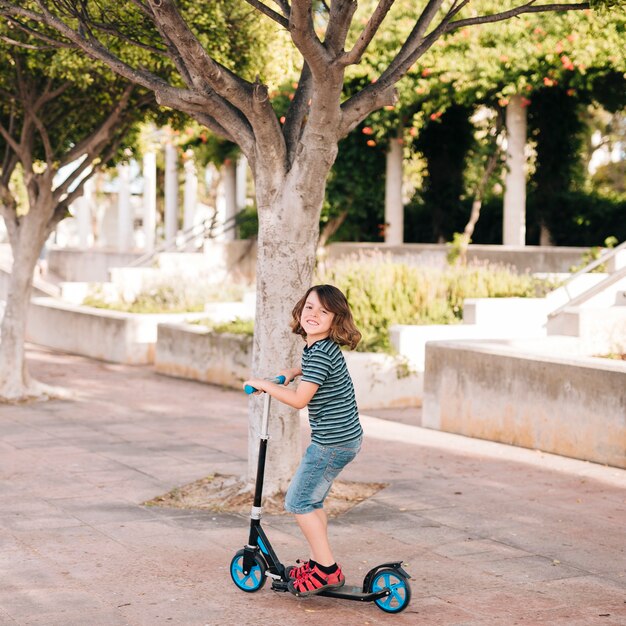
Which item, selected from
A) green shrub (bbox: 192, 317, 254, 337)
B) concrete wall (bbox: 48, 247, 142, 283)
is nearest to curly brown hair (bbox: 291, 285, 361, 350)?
green shrub (bbox: 192, 317, 254, 337)

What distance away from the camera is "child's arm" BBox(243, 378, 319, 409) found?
18.2ft

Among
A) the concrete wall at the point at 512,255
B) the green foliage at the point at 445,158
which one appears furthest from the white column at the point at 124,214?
the concrete wall at the point at 512,255

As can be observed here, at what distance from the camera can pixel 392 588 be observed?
5.48 meters

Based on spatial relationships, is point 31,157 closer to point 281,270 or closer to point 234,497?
point 281,270

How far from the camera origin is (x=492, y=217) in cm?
2375

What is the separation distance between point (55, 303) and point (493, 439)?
1225cm

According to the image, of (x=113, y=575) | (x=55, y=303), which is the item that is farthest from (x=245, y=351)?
(x=113, y=575)

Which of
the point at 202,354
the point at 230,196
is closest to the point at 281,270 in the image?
the point at 202,354

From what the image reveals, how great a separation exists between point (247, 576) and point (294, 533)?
1413 millimetres

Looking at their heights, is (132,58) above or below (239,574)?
above

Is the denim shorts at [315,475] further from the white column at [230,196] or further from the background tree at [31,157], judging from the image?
the white column at [230,196]

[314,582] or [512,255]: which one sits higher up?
[512,255]

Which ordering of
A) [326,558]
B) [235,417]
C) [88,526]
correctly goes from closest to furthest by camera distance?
[326,558]
[88,526]
[235,417]

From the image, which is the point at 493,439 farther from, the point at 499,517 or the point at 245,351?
the point at 245,351
